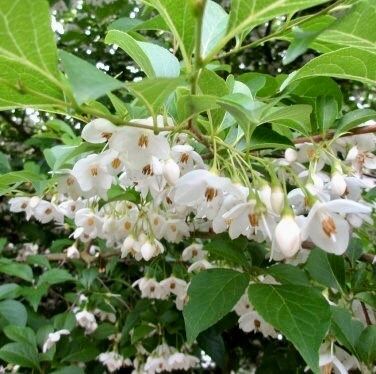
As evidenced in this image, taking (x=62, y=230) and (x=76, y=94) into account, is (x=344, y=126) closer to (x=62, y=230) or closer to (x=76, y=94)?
(x=76, y=94)

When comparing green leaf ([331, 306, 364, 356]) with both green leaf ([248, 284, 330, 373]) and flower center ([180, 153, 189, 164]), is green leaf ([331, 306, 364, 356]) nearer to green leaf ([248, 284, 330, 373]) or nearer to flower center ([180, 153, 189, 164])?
green leaf ([248, 284, 330, 373])

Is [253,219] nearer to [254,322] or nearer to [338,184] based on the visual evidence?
[338,184]

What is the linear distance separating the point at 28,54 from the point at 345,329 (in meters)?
1.02

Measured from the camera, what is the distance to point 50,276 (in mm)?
2445

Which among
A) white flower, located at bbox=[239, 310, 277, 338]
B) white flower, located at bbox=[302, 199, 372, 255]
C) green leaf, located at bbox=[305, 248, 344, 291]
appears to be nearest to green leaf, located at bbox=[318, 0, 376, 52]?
white flower, located at bbox=[302, 199, 372, 255]

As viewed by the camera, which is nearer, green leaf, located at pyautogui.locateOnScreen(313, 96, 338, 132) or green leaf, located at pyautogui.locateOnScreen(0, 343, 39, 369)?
green leaf, located at pyautogui.locateOnScreen(313, 96, 338, 132)

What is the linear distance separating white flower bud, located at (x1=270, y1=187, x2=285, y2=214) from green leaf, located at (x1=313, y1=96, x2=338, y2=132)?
33 centimetres

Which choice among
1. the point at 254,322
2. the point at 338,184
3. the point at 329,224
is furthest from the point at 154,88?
the point at 254,322

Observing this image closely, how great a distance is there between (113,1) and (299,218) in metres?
2.72

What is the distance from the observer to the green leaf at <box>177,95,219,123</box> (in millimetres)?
874

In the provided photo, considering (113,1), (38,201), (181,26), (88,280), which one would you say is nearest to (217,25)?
(181,26)

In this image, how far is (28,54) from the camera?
0.76m

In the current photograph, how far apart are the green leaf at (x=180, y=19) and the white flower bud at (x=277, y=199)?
1.03ft

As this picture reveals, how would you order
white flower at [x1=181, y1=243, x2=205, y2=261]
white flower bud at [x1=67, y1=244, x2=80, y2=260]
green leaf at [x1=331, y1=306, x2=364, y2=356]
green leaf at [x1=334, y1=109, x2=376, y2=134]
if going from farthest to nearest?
1. white flower bud at [x1=67, y1=244, x2=80, y2=260]
2. white flower at [x1=181, y1=243, x2=205, y2=261]
3. green leaf at [x1=331, y1=306, x2=364, y2=356]
4. green leaf at [x1=334, y1=109, x2=376, y2=134]
